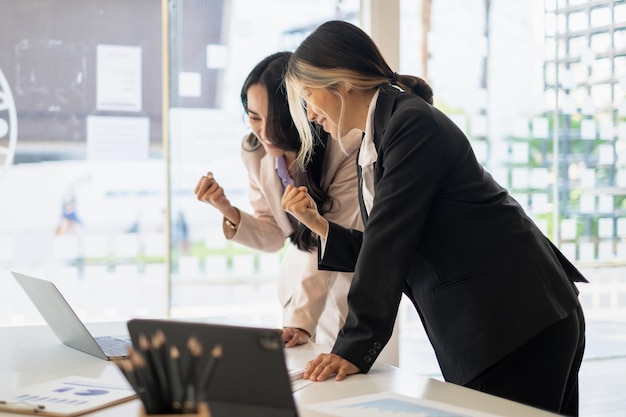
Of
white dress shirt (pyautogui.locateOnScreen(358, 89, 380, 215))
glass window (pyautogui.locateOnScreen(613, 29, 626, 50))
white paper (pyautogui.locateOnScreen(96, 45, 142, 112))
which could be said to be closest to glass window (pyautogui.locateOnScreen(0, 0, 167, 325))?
white paper (pyautogui.locateOnScreen(96, 45, 142, 112))

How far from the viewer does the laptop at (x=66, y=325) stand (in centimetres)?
180

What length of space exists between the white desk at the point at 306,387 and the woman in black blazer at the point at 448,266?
Result: 64mm

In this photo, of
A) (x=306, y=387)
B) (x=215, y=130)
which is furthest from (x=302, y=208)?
(x=215, y=130)

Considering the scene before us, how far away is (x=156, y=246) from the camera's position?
3.99 meters

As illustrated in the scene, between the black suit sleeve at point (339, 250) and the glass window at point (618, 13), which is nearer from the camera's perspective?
the black suit sleeve at point (339, 250)

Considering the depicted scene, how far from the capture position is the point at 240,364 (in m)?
1.04

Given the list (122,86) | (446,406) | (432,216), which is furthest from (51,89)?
(446,406)

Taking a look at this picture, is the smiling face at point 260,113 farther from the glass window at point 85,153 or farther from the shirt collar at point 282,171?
the glass window at point 85,153

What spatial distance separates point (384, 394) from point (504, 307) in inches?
12.4

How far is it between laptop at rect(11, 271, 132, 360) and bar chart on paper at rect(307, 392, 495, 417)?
648mm

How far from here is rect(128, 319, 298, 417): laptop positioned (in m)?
1.00

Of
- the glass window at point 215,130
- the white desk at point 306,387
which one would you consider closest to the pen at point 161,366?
the white desk at point 306,387

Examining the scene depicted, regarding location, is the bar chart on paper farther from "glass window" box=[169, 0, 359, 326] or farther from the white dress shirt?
"glass window" box=[169, 0, 359, 326]

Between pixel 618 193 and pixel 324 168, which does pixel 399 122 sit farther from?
pixel 618 193
